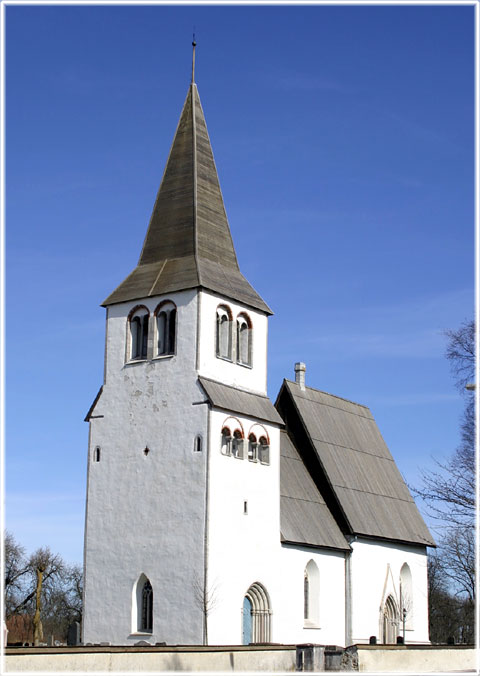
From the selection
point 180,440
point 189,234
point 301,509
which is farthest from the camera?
point 301,509

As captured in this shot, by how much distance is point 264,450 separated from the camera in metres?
43.0

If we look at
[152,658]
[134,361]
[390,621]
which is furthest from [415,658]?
[134,361]

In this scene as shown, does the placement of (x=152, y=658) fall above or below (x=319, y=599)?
below

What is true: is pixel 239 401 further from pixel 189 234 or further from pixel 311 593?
pixel 311 593

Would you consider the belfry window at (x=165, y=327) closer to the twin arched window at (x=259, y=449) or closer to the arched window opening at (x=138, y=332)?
the arched window opening at (x=138, y=332)

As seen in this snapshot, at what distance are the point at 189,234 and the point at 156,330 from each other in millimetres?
4582

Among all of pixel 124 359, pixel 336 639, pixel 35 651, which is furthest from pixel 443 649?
pixel 35 651

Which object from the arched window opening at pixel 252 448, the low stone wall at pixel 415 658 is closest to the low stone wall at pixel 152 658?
the low stone wall at pixel 415 658

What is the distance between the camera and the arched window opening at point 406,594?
5047 cm

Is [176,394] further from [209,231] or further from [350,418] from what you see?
[350,418]

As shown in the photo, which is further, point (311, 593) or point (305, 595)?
point (311, 593)

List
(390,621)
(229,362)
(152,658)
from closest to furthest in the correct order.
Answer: (152,658)
(229,362)
(390,621)

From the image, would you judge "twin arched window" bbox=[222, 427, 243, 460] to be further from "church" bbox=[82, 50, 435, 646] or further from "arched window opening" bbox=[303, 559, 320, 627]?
"arched window opening" bbox=[303, 559, 320, 627]

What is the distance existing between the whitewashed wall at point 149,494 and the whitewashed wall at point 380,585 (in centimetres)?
1072
